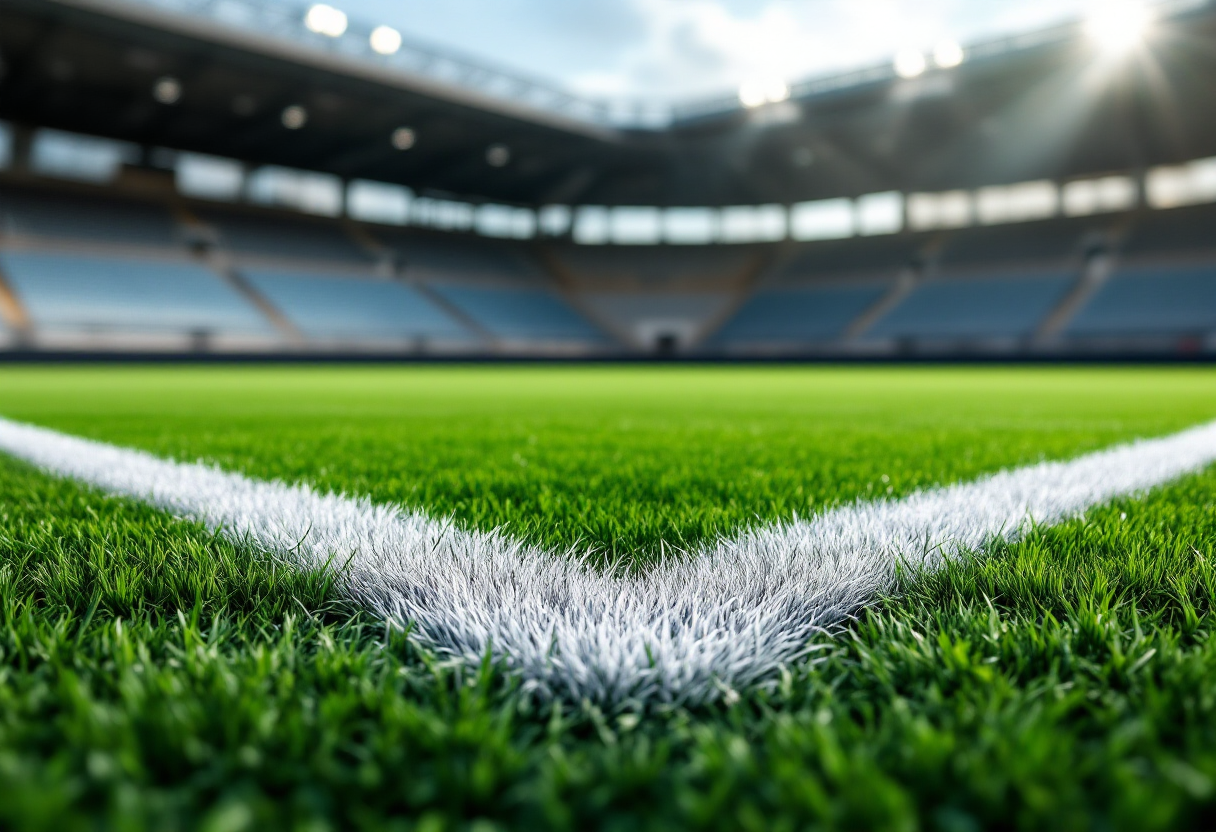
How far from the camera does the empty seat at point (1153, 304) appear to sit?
25.2m

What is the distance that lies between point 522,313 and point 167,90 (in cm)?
1527

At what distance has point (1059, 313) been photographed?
27750 millimetres

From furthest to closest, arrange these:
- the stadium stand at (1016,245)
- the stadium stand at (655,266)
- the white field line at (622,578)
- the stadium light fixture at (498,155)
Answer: the stadium stand at (655,266), the stadium light fixture at (498,155), the stadium stand at (1016,245), the white field line at (622,578)

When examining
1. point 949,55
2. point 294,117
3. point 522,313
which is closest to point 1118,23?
point 949,55

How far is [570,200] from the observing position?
3847 centimetres

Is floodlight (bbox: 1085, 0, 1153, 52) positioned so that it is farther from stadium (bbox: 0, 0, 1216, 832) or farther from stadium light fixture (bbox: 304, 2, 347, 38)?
stadium light fixture (bbox: 304, 2, 347, 38)

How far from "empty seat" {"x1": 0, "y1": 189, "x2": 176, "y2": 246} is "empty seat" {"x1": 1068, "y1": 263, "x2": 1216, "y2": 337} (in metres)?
32.6

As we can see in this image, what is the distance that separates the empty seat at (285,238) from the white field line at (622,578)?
31.2 m

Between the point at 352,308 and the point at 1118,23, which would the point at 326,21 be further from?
the point at 1118,23

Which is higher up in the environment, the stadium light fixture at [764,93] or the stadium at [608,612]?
the stadium light fixture at [764,93]

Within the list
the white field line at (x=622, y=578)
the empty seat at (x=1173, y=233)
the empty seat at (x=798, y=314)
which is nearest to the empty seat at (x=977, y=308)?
the empty seat at (x=798, y=314)

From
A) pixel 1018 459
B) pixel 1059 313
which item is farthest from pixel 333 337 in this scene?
pixel 1018 459

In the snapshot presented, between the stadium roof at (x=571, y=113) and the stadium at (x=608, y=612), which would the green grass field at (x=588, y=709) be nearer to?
the stadium at (x=608, y=612)

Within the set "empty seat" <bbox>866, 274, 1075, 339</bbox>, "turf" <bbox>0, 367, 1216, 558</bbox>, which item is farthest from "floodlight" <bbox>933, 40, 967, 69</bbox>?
"turf" <bbox>0, 367, 1216, 558</bbox>
